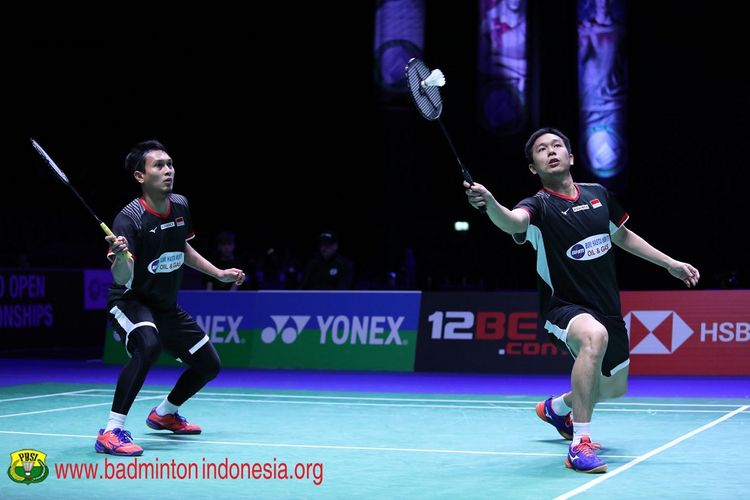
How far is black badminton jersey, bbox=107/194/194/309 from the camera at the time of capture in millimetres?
6363

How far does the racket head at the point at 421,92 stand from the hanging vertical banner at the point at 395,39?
1142cm

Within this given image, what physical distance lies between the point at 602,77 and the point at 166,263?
1385cm

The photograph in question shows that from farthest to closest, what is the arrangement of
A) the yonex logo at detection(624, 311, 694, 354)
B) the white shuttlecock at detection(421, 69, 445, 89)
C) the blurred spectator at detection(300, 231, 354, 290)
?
the blurred spectator at detection(300, 231, 354, 290)
the yonex logo at detection(624, 311, 694, 354)
the white shuttlecock at detection(421, 69, 445, 89)

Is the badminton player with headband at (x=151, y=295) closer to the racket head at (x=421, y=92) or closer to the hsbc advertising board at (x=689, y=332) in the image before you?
the racket head at (x=421, y=92)

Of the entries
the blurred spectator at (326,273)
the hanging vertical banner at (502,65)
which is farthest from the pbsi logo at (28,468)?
the hanging vertical banner at (502,65)

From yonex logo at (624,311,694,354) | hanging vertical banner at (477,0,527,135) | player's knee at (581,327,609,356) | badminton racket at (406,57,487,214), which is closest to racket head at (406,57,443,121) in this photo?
badminton racket at (406,57,487,214)

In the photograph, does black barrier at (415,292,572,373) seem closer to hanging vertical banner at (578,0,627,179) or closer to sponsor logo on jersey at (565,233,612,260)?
sponsor logo on jersey at (565,233,612,260)

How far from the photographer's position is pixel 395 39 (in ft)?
56.8

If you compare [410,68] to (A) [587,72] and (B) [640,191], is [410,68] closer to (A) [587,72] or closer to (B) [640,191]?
(A) [587,72]

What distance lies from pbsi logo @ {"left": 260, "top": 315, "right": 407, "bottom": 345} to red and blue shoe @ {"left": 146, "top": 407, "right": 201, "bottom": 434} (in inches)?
208

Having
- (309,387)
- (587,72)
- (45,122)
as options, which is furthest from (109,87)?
(309,387)

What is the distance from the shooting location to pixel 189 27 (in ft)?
75.2

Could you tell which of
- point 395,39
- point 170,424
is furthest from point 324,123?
point 170,424

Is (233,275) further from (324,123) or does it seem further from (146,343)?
(324,123)
